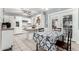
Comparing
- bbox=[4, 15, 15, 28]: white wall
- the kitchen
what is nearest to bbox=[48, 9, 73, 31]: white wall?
the kitchen

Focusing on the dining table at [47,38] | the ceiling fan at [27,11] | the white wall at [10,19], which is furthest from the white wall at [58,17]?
the white wall at [10,19]

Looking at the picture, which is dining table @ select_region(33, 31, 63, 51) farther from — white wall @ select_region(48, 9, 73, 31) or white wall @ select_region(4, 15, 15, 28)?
white wall @ select_region(4, 15, 15, 28)

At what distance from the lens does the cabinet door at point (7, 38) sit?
1.83 metres

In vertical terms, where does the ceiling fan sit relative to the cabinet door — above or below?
above

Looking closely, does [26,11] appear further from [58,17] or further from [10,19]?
[58,17]

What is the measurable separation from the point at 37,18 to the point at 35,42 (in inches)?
18.5

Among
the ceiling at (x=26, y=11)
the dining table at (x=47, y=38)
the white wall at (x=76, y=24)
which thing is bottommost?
the dining table at (x=47, y=38)

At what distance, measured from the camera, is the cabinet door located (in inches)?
72.2

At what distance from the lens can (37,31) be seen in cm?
186

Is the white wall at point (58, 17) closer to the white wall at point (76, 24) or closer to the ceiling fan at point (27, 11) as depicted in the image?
the white wall at point (76, 24)

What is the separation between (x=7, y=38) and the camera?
1859 mm

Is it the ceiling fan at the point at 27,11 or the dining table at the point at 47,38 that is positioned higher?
the ceiling fan at the point at 27,11
